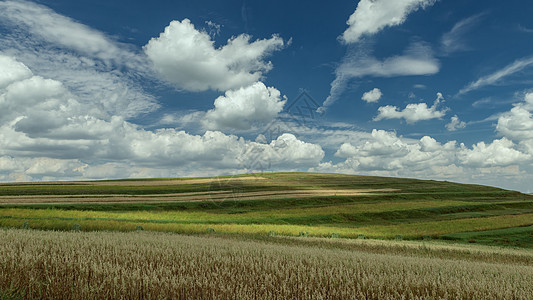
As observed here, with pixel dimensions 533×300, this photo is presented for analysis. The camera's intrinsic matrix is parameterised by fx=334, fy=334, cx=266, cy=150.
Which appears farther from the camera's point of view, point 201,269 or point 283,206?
point 283,206

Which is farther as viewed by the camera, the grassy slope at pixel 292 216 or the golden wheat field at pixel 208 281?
the grassy slope at pixel 292 216

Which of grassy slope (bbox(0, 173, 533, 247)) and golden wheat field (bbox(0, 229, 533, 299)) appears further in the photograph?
grassy slope (bbox(0, 173, 533, 247))

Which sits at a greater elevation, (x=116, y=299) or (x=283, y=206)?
(x=116, y=299)

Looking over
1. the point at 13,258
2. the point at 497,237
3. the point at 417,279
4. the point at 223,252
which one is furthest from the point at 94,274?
the point at 497,237

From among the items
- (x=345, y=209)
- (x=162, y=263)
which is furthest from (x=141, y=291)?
(x=345, y=209)

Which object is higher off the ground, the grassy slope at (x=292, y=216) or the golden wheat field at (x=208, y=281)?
the golden wheat field at (x=208, y=281)

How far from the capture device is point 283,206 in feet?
181

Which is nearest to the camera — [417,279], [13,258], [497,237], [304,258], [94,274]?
[94,274]

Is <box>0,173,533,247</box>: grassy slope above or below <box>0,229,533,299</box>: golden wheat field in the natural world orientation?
below

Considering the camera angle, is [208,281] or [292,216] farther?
[292,216]

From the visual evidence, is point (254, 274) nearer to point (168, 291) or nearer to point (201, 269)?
point (201, 269)

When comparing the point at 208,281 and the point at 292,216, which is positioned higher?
the point at 208,281

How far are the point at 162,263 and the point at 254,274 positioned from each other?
101 inches

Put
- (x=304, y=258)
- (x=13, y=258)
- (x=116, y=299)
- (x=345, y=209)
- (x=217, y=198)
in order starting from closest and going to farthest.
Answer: (x=116, y=299) → (x=13, y=258) → (x=304, y=258) → (x=345, y=209) → (x=217, y=198)
